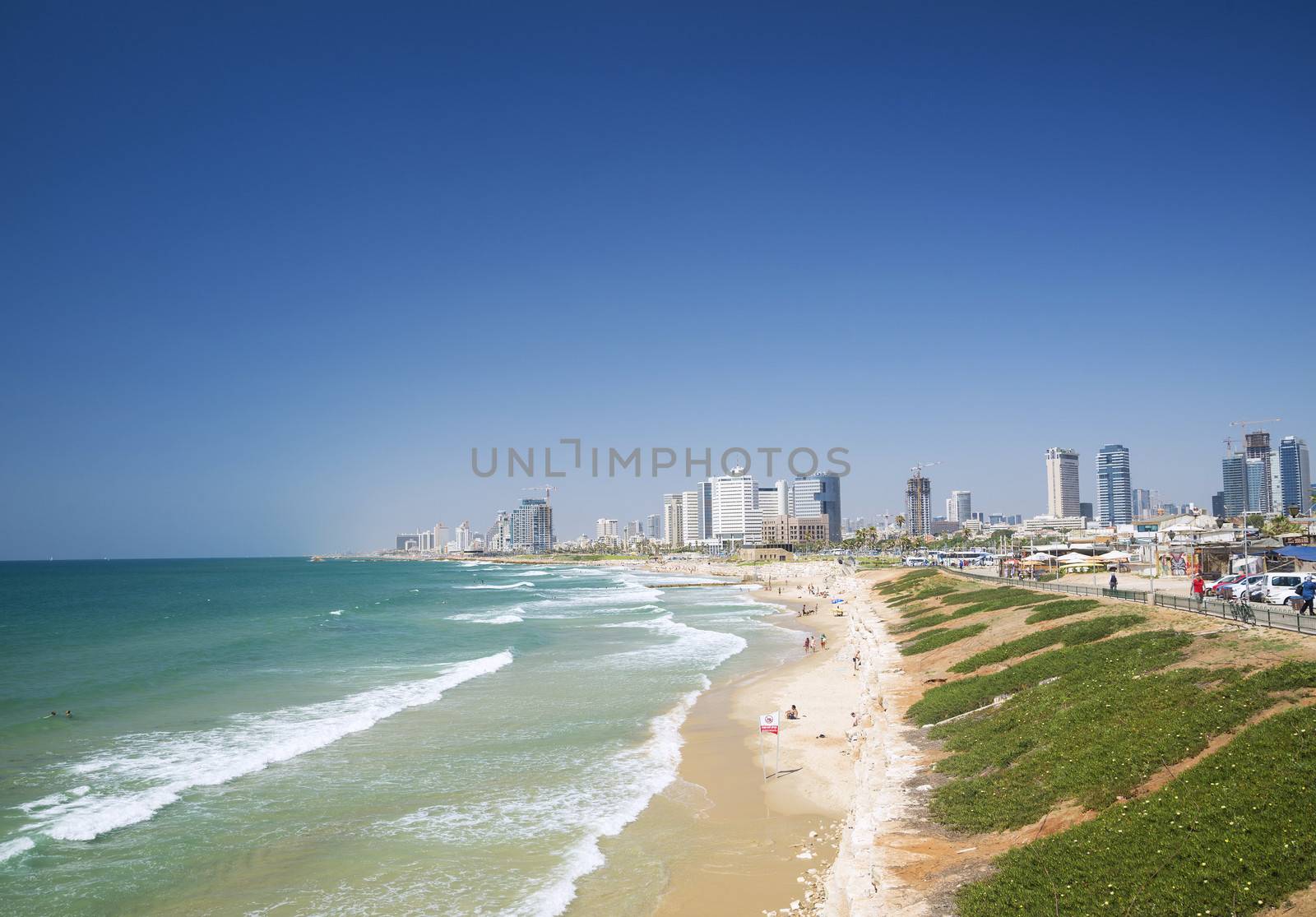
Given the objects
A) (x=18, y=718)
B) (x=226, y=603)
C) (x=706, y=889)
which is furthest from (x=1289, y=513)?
(x=226, y=603)

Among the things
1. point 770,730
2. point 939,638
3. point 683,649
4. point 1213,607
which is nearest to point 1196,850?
point 770,730

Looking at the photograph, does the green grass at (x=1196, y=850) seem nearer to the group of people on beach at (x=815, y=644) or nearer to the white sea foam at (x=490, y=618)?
the group of people on beach at (x=815, y=644)

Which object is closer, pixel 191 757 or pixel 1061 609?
pixel 191 757

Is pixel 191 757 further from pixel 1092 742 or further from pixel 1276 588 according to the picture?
pixel 1276 588

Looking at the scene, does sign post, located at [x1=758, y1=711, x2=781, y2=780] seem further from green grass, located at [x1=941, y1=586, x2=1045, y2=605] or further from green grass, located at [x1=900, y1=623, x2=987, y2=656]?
green grass, located at [x1=941, y1=586, x2=1045, y2=605]

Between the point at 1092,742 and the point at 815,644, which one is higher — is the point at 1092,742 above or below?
above

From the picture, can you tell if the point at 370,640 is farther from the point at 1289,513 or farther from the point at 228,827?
the point at 1289,513

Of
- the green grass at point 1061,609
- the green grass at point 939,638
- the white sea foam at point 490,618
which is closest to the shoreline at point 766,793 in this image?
the green grass at point 939,638
